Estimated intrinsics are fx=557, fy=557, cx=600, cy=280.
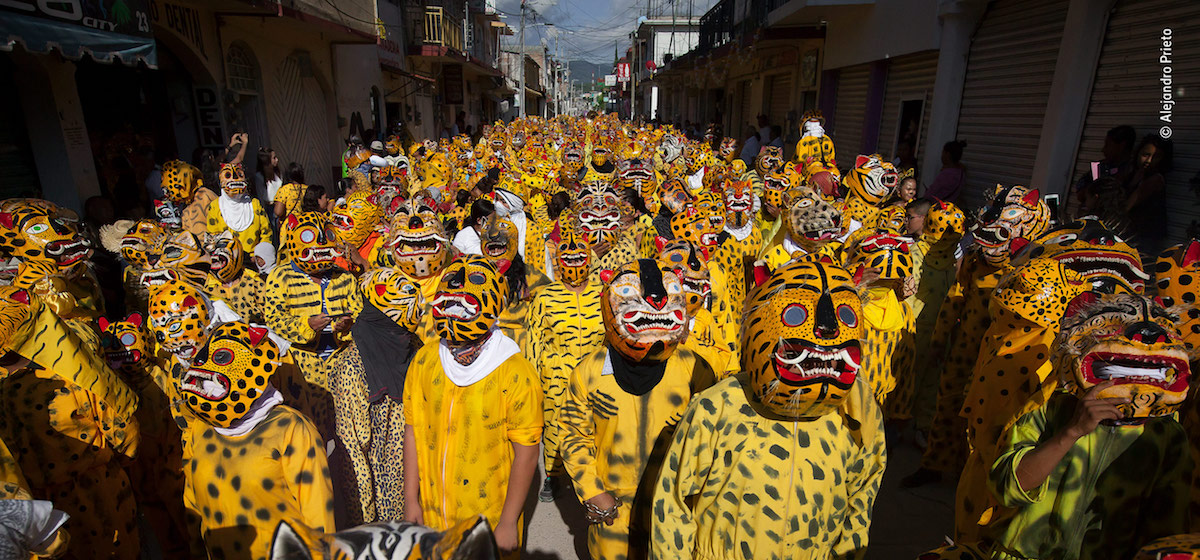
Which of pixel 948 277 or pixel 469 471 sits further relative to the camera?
pixel 948 277

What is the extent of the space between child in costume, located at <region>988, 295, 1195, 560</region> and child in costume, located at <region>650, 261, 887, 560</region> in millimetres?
489

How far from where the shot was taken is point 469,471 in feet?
7.89

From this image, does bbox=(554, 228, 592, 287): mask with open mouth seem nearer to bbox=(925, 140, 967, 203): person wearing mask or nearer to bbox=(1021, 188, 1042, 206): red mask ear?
bbox=(1021, 188, 1042, 206): red mask ear

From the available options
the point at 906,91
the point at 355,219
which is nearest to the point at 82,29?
the point at 355,219

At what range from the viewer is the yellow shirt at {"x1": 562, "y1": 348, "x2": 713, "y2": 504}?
7.57 feet

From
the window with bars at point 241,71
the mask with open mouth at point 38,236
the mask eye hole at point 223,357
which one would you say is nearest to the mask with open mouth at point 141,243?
the mask with open mouth at point 38,236

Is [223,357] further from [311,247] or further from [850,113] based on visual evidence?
[850,113]

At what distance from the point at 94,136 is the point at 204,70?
249 centimetres

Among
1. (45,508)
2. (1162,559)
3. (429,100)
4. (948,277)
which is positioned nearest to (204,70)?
(45,508)

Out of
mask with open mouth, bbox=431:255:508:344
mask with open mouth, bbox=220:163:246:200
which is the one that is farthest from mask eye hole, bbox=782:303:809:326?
mask with open mouth, bbox=220:163:246:200

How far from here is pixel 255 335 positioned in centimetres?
220

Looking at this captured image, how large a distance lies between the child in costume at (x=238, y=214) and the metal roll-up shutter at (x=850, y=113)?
39.0 ft

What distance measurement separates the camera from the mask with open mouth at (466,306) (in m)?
2.16

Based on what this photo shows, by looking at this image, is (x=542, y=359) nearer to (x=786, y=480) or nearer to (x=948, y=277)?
(x=786, y=480)
